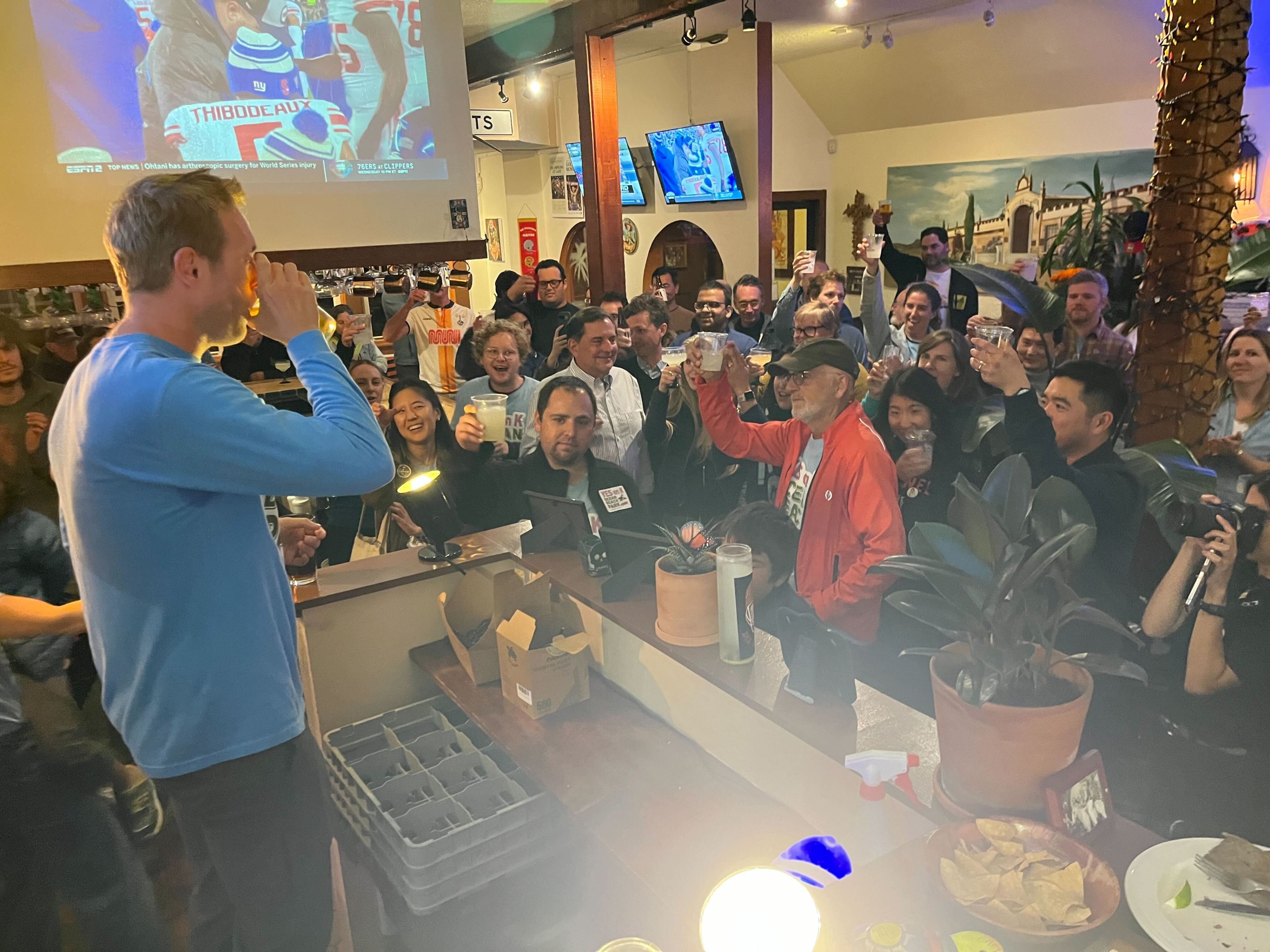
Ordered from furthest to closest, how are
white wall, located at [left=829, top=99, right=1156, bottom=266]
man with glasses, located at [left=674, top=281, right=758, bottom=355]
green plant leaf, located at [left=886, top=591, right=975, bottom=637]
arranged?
white wall, located at [left=829, top=99, right=1156, bottom=266] → man with glasses, located at [left=674, top=281, right=758, bottom=355] → green plant leaf, located at [left=886, top=591, right=975, bottom=637]

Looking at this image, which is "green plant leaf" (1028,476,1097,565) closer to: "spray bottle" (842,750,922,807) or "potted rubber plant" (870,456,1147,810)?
"potted rubber plant" (870,456,1147,810)

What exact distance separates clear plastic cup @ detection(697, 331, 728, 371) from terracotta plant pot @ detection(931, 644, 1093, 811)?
→ 3.51 feet

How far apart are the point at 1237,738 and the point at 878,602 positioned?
94cm

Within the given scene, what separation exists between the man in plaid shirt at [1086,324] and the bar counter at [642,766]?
213cm

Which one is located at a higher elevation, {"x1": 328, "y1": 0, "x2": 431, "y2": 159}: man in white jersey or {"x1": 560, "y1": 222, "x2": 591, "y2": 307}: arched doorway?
{"x1": 328, "y1": 0, "x2": 431, "y2": 159}: man in white jersey

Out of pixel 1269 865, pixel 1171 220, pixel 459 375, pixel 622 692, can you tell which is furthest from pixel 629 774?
pixel 459 375

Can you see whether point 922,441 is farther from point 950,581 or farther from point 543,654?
point 950,581

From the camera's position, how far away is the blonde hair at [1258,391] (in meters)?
2.31

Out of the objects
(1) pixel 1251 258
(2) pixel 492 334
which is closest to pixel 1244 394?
(1) pixel 1251 258

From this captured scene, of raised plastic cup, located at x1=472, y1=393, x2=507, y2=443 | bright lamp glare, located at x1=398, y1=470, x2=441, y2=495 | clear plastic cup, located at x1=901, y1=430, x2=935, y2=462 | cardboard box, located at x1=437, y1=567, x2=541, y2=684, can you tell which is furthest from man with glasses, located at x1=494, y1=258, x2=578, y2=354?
cardboard box, located at x1=437, y1=567, x2=541, y2=684

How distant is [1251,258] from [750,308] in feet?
10.1

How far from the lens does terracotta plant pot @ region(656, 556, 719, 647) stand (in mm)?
1542

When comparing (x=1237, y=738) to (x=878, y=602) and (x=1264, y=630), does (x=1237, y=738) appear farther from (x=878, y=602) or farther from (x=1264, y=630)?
(x=878, y=602)

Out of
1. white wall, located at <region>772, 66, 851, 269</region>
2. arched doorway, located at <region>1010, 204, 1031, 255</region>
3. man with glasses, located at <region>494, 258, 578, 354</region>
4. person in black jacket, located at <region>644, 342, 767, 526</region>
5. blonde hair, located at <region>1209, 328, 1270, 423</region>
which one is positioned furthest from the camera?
white wall, located at <region>772, 66, 851, 269</region>
